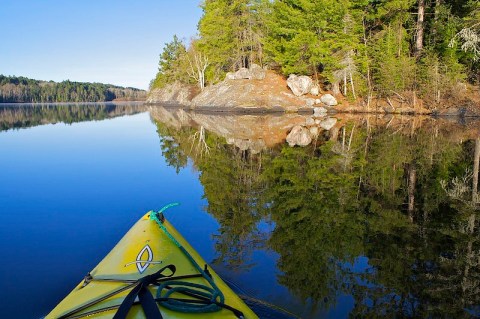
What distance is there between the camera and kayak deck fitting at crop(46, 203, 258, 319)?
7.19ft

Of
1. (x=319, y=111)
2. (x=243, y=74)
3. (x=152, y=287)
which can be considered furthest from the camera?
(x=243, y=74)

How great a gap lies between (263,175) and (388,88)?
87.1ft

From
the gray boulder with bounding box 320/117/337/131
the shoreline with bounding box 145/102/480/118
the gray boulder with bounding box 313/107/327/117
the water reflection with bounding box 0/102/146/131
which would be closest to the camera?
the gray boulder with bounding box 320/117/337/131

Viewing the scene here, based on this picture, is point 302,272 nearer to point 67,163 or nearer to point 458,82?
point 67,163

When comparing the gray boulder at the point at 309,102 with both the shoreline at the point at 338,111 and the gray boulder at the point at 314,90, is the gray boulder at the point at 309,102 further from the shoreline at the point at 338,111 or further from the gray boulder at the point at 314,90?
the gray boulder at the point at 314,90

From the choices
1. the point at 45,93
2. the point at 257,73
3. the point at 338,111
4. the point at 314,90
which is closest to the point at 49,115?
the point at 257,73

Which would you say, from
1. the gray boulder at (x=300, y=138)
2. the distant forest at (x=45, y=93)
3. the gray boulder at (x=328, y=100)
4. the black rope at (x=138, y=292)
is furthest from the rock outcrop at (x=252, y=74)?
the distant forest at (x=45, y=93)

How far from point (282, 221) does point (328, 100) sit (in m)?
29.5

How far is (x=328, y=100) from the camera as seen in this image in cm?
3341

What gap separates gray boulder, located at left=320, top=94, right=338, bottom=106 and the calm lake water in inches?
849

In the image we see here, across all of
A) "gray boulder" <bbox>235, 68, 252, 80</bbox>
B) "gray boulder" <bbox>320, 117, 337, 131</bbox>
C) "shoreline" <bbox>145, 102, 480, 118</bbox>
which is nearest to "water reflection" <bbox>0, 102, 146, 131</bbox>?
"shoreline" <bbox>145, 102, 480, 118</bbox>

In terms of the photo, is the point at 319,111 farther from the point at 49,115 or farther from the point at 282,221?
the point at 49,115

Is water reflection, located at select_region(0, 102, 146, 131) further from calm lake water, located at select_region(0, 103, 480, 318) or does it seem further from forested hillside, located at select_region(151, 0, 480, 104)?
calm lake water, located at select_region(0, 103, 480, 318)

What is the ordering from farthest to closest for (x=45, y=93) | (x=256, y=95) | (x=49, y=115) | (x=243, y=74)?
(x=45, y=93)
(x=49, y=115)
(x=243, y=74)
(x=256, y=95)
